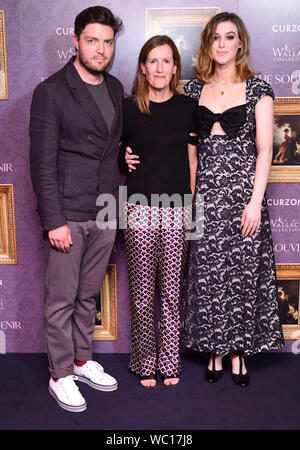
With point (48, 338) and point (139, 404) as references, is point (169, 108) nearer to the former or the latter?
point (48, 338)

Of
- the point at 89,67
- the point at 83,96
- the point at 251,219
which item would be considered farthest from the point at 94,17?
the point at 251,219

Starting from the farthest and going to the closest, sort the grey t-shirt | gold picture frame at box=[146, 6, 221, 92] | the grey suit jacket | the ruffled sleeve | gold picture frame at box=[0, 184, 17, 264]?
gold picture frame at box=[0, 184, 17, 264]
gold picture frame at box=[146, 6, 221, 92]
the ruffled sleeve
the grey t-shirt
the grey suit jacket

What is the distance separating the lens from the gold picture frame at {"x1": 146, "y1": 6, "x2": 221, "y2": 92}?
237cm

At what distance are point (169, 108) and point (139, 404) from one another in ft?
4.47

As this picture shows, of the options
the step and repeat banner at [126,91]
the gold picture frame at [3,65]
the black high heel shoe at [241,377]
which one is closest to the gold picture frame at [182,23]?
the step and repeat banner at [126,91]

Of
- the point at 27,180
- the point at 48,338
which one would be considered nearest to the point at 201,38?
the point at 27,180

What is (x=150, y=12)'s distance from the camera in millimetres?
2377

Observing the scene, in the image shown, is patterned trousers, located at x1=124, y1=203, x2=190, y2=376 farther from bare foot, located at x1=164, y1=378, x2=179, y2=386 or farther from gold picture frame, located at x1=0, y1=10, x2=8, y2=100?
gold picture frame, located at x1=0, y1=10, x2=8, y2=100

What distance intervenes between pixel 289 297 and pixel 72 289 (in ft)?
4.04

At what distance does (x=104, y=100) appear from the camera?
2.13m

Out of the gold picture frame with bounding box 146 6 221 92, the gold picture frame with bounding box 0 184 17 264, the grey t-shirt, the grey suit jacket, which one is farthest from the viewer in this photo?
the gold picture frame with bounding box 0 184 17 264

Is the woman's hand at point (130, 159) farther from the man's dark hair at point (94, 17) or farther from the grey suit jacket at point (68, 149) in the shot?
the man's dark hair at point (94, 17)

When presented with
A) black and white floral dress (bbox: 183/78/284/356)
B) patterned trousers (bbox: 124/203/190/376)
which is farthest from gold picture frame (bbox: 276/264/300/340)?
patterned trousers (bbox: 124/203/190/376)

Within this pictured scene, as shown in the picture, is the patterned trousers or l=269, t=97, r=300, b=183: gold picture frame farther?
l=269, t=97, r=300, b=183: gold picture frame
